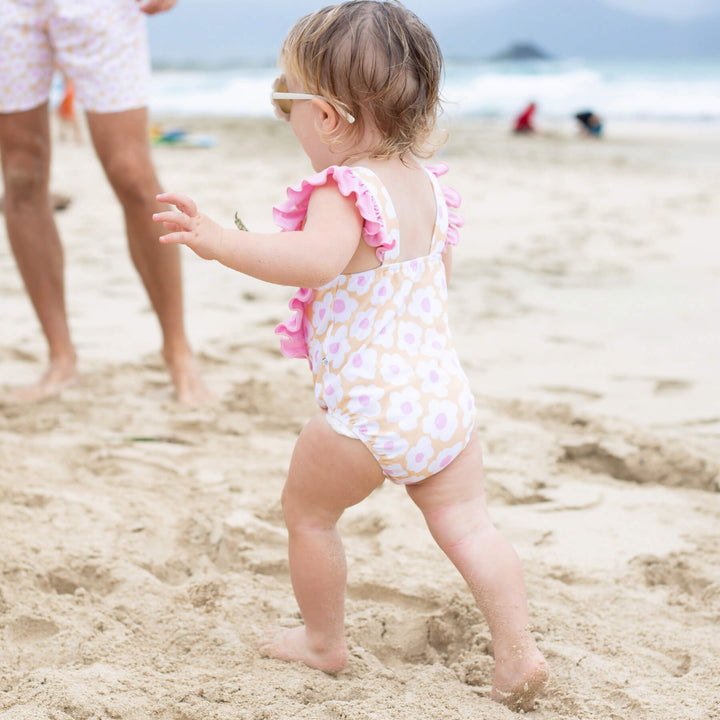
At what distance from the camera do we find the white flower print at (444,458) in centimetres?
159

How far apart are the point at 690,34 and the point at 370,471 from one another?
51418mm

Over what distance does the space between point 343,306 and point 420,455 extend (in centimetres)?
29

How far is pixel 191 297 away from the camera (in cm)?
445

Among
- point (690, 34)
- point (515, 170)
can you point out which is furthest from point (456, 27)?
point (515, 170)

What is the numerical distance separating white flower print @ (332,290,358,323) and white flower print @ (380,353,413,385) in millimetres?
96

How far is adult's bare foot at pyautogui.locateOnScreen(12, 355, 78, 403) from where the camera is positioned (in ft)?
10.2

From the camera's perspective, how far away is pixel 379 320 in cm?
159

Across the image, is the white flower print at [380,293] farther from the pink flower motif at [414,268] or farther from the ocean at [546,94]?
the ocean at [546,94]

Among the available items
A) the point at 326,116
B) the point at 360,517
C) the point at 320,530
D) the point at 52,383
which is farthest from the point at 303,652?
the point at 52,383

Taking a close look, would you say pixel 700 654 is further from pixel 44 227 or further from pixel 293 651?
pixel 44 227

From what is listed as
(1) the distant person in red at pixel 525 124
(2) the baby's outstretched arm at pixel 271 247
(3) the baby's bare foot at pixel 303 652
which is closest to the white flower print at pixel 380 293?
(2) the baby's outstretched arm at pixel 271 247

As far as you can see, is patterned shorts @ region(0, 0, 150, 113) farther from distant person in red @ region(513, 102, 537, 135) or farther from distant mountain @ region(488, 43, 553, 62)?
distant mountain @ region(488, 43, 553, 62)

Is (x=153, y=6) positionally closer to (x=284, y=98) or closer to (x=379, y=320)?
(x=284, y=98)

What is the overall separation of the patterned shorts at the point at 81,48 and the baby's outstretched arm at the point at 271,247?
1.55 m
